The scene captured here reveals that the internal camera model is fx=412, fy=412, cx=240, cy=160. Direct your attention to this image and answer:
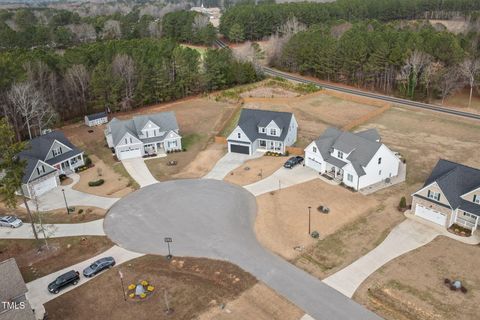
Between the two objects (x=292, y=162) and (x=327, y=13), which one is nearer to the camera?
(x=292, y=162)

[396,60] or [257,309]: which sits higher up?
[396,60]

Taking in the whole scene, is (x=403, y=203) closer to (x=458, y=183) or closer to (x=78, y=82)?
(x=458, y=183)

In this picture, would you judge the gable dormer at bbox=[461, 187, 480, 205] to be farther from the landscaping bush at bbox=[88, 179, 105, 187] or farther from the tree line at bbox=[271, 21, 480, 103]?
the tree line at bbox=[271, 21, 480, 103]

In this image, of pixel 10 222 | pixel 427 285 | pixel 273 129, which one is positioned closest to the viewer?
pixel 427 285

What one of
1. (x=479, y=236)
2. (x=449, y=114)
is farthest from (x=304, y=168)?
(x=449, y=114)

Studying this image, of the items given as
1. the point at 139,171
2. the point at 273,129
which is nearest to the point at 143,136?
the point at 139,171

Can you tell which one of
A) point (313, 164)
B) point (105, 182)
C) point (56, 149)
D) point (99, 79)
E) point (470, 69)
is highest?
point (99, 79)

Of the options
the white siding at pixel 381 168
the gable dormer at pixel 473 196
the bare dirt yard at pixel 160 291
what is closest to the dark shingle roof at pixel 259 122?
the white siding at pixel 381 168

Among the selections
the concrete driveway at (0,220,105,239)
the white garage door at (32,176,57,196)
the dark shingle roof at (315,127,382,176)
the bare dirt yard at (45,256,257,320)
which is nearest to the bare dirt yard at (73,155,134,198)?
the white garage door at (32,176,57,196)
